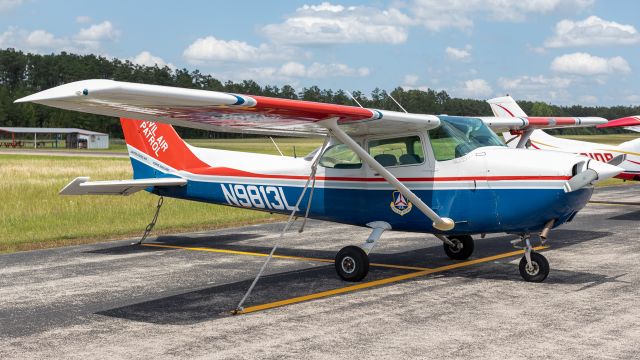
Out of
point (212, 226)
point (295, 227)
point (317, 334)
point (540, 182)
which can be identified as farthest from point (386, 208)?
point (212, 226)

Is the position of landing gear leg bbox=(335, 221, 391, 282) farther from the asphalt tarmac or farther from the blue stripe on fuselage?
the blue stripe on fuselage

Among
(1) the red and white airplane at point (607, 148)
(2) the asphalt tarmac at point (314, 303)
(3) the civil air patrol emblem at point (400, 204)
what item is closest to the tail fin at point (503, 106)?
(1) the red and white airplane at point (607, 148)

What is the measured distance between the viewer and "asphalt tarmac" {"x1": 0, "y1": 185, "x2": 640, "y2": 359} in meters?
6.49

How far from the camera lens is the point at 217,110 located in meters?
7.69

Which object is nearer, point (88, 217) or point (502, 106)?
point (88, 217)

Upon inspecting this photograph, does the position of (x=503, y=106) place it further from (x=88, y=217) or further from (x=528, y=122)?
(x=88, y=217)

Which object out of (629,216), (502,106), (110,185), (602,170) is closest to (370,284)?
(602,170)

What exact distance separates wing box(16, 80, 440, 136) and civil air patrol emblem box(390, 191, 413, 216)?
90cm

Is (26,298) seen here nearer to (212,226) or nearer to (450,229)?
(450,229)

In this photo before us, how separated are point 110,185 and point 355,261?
4.66 meters

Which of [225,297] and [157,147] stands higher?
[157,147]

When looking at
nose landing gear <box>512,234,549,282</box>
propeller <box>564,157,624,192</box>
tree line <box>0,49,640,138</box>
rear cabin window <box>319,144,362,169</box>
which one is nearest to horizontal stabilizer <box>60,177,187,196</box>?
rear cabin window <box>319,144,362,169</box>

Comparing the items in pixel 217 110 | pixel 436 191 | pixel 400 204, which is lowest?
pixel 400 204

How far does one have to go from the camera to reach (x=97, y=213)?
18594 millimetres
